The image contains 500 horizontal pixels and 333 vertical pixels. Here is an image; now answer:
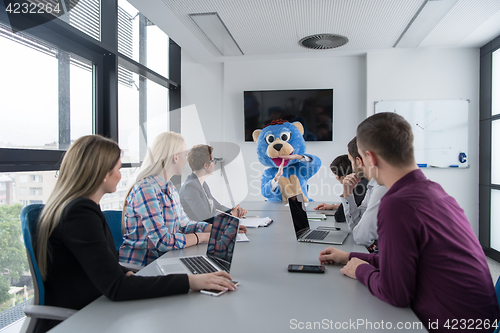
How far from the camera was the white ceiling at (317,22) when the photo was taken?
3.01 m

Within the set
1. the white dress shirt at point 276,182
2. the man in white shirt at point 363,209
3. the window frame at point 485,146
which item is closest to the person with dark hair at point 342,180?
the man in white shirt at point 363,209

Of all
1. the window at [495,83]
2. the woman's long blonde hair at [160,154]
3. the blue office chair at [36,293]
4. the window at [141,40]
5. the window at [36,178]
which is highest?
the window at [141,40]

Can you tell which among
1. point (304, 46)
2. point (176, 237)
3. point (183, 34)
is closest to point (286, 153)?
point (304, 46)

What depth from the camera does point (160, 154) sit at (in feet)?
6.17

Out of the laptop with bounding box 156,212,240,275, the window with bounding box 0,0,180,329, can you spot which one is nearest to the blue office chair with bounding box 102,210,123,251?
the window with bounding box 0,0,180,329

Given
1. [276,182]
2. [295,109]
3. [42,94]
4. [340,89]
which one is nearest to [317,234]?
[276,182]

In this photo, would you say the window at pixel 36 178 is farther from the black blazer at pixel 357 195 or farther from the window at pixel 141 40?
the black blazer at pixel 357 195

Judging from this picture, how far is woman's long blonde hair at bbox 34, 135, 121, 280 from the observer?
1150 mm

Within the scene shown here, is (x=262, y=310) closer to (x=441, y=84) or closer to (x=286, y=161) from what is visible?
(x=286, y=161)

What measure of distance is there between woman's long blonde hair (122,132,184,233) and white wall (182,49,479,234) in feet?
9.30

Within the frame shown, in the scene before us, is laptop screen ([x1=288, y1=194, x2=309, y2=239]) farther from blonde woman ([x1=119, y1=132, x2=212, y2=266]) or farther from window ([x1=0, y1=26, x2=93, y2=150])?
window ([x1=0, y1=26, x2=93, y2=150])

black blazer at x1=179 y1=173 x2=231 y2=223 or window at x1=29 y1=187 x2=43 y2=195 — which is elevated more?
window at x1=29 y1=187 x2=43 y2=195

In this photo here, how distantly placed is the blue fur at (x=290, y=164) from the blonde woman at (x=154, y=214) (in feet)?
6.15

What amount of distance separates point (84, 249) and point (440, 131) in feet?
13.9
